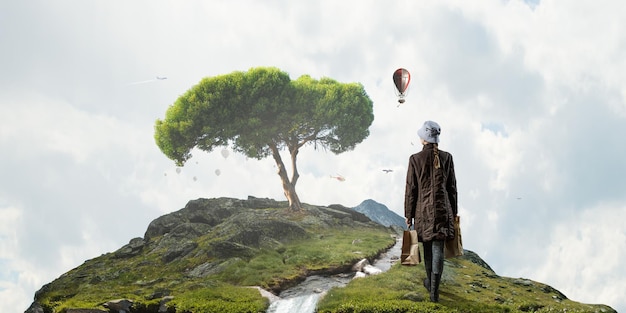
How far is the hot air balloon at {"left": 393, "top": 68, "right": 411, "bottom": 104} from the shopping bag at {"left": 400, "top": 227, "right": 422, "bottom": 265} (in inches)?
671

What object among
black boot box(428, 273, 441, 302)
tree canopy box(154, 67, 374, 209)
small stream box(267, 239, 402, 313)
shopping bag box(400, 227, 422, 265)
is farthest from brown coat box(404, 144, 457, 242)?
tree canopy box(154, 67, 374, 209)

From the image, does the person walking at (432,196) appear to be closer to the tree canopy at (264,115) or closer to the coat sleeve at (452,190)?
the coat sleeve at (452,190)

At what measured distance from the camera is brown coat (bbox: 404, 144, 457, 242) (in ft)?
38.9

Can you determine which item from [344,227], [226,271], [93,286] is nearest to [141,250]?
[93,286]

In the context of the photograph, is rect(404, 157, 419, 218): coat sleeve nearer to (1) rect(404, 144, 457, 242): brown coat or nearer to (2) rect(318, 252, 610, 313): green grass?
(1) rect(404, 144, 457, 242): brown coat

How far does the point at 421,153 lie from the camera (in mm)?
12422

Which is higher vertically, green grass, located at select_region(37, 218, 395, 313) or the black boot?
green grass, located at select_region(37, 218, 395, 313)

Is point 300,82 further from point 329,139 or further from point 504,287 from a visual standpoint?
point 504,287

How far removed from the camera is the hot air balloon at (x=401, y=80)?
28391mm

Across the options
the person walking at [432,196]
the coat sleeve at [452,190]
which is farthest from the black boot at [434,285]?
the coat sleeve at [452,190]

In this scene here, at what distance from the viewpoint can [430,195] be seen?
473 inches

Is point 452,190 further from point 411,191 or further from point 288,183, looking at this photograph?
point 288,183

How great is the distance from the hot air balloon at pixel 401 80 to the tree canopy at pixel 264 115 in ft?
42.2

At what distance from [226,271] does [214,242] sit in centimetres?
410
